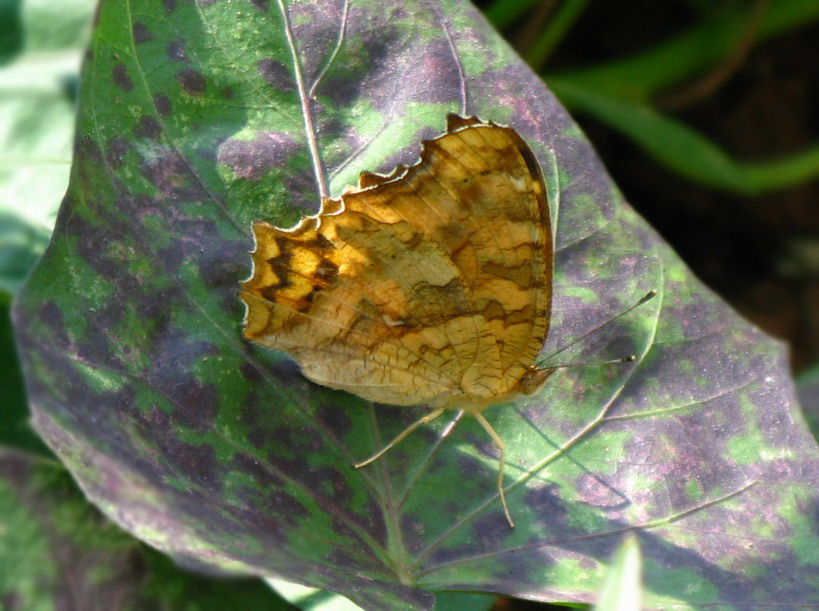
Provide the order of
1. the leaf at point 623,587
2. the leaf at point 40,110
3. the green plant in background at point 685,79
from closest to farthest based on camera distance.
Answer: the leaf at point 623,587, the leaf at point 40,110, the green plant in background at point 685,79

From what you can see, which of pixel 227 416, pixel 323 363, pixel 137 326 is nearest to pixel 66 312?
pixel 137 326

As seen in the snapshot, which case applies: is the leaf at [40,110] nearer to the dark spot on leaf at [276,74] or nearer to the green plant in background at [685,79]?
the dark spot on leaf at [276,74]

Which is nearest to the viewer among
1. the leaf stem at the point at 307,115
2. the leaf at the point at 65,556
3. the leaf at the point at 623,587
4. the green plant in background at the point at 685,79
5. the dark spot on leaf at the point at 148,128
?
the leaf at the point at 623,587

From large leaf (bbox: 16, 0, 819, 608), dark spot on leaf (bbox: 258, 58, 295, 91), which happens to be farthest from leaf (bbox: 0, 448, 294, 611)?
dark spot on leaf (bbox: 258, 58, 295, 91)

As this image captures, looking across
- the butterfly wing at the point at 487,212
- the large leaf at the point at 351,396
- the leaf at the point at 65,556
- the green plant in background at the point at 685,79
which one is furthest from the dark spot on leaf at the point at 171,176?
the green plant in background at the point at 685,79

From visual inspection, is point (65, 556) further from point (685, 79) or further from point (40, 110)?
point (685, 79)

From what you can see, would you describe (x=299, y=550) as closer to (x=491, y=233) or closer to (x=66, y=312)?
(x=66, y=312)

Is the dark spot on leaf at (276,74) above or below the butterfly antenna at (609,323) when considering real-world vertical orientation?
above

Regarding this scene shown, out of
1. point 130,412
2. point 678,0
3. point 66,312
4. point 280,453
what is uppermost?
point 66,312
